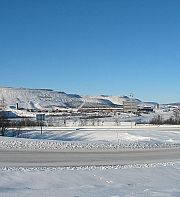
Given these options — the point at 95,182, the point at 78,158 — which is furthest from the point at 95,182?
the point at 78,158

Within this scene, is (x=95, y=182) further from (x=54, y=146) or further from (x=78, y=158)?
(x=54, y=146)

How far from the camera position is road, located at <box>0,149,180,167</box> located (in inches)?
822

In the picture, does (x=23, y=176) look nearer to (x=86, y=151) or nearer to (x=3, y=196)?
(x=3, y=196)

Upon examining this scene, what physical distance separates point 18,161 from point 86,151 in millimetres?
6730

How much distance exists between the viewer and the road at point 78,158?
20878mm

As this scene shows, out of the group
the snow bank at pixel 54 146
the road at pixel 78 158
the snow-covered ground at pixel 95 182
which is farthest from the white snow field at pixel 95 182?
the snow bank at pixel 54 146

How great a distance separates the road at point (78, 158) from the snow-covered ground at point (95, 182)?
382 centimetres

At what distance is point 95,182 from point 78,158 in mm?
8767

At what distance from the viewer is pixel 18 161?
21172 millimetres

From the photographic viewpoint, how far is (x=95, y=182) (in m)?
14.4

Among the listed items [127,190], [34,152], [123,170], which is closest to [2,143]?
[34,152]

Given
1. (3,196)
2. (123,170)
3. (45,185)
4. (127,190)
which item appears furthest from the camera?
(123,170)

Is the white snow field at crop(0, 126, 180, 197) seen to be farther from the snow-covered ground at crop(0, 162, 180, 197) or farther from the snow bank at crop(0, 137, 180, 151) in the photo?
the snow bank at crop(0, 137, 180, 151)

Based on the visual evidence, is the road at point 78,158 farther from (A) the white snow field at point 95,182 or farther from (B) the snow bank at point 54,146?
(A) the white snow field at point 95,182
